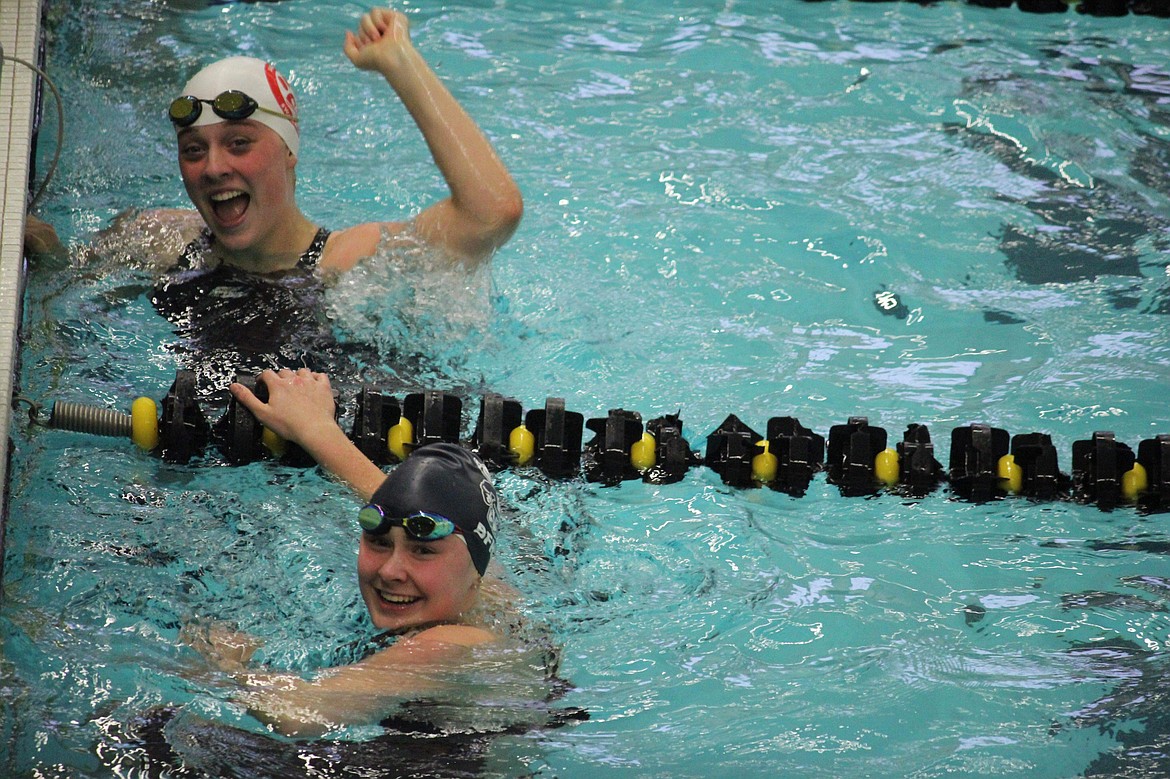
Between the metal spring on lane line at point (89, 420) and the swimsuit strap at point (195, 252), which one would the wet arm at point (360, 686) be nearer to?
the metal spring on lane line at point (89, 420)

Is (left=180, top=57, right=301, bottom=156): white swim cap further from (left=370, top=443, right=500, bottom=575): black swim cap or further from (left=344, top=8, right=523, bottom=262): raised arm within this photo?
(left=370, top=443, right=500, bottom=575): black swim cap

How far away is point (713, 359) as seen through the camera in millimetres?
4348

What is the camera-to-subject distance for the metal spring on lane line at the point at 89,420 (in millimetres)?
3164

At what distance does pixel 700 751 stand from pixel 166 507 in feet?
4.84

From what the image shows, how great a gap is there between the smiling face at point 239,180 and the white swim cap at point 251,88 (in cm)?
3

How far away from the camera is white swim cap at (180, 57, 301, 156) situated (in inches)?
140

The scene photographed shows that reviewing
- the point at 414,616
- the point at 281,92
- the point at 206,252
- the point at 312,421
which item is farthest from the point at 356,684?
the point at 281,92

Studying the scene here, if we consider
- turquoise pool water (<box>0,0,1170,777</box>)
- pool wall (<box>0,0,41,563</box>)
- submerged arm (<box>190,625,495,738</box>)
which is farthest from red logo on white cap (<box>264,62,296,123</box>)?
submerged arm (<box>190,625,495,738</box>)

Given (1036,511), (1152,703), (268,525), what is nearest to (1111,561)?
(1036,511)

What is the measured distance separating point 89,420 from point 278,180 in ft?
2.92

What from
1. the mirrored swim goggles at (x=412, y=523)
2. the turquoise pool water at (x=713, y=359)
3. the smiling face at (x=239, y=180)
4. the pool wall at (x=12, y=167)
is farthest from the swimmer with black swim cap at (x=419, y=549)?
the smiling face at (x=239, y=180)

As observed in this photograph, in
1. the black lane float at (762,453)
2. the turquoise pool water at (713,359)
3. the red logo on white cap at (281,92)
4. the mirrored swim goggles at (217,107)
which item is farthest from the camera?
the red logo on white cap at (281,92)

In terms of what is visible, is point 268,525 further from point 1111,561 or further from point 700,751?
point 1111,561

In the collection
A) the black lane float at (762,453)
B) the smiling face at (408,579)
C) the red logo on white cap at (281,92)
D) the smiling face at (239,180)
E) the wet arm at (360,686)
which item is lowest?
the wet arm at (360,686)
